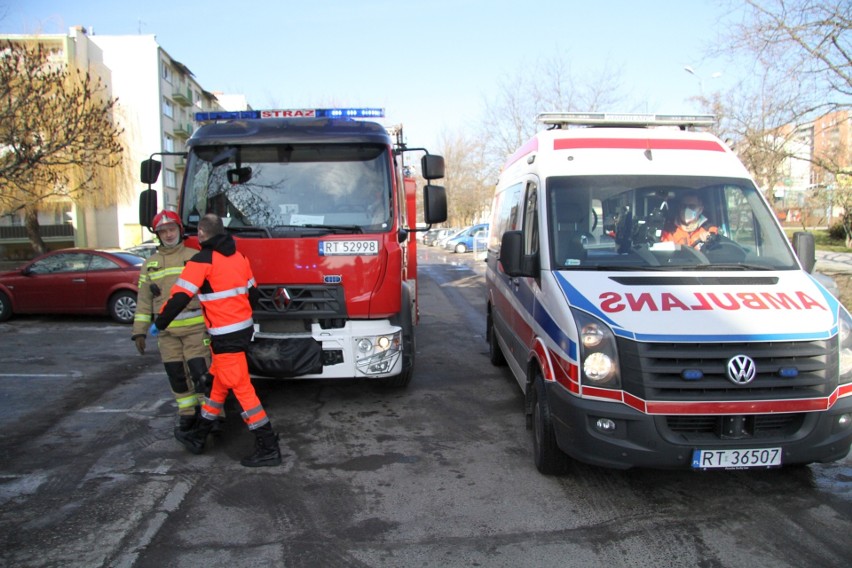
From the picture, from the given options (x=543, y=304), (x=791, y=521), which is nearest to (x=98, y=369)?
(x=543, y=304)

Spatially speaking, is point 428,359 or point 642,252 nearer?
point 642,252

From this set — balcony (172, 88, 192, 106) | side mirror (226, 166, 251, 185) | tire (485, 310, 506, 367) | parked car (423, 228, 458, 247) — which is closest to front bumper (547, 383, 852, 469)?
side mirror (226, 166, 251, 185)

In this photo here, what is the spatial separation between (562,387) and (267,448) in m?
2.34

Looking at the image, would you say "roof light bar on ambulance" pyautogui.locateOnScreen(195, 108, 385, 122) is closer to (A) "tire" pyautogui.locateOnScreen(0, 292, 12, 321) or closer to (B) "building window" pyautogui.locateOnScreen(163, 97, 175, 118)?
(A) "tire" pyautogui.locateOnScreen(0, 292, 12, 321)

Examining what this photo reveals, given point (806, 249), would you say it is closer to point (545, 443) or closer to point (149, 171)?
point (545, 443)

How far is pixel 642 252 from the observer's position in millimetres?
4688

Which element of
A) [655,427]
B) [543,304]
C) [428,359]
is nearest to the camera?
[655,427]

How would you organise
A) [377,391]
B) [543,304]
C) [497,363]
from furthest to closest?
[497,363]
[377,391]
[543,304]

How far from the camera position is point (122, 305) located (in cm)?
1191

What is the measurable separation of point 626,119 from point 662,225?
178cm

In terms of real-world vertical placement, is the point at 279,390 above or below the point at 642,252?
below

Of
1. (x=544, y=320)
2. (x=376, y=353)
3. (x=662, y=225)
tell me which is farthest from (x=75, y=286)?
(x=662, y=225)

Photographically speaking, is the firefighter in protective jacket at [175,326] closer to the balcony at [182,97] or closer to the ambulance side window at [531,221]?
the ambulance side window at [531,221]

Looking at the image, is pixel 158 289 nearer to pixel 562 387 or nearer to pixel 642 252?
pixel 562 387
